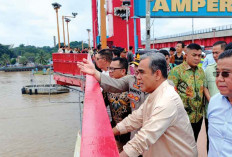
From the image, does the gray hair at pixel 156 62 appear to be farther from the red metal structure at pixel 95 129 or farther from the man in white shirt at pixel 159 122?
the red metal structure at pixel 95 129

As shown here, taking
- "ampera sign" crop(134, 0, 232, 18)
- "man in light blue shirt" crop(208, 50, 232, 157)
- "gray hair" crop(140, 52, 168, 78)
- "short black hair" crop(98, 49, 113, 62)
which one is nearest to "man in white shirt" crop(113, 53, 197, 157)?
"gray hair" crop(140, 52, 168, 78)

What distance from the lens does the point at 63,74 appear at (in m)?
12.4

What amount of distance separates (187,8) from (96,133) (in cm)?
1679

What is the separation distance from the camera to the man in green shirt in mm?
3004

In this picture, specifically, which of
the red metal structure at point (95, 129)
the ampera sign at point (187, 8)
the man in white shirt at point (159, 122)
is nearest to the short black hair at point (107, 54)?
the red metal structure at point (95, 129)

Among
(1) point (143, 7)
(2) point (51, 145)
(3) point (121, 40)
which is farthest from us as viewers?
(3) point (121, 40)

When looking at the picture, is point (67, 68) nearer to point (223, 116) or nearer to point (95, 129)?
point (95, 129)

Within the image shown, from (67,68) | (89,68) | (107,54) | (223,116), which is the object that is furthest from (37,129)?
(223,116)

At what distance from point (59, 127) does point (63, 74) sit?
2975 mm

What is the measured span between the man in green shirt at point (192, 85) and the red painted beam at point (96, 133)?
1.42m

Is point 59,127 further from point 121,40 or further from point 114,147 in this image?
point 114,147

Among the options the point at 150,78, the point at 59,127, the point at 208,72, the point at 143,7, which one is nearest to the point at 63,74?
the point at 59,127

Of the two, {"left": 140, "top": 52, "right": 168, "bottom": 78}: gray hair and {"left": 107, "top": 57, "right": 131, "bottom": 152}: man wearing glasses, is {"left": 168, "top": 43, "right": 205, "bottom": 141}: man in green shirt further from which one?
{"left": 140, "top": 52, "right": 168, "bottom": 78}: gray hair

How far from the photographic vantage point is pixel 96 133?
1385 millimetres
